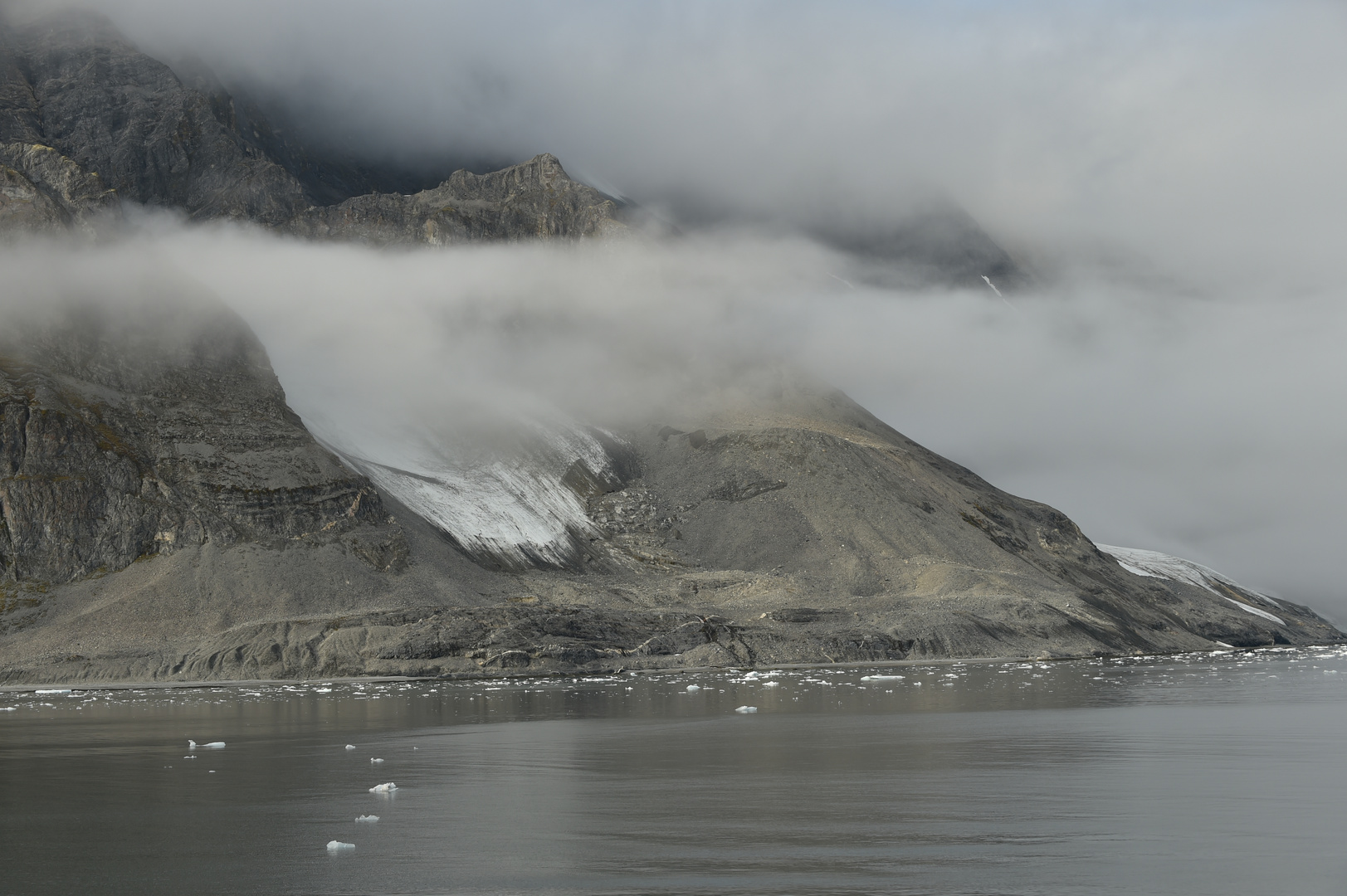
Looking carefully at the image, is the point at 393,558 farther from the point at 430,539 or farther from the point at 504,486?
the point at 504,486

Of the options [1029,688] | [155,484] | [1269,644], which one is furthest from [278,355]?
[1269,644]

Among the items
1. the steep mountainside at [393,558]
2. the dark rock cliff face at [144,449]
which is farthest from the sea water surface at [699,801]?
the dark rock cliff face at [144,449]

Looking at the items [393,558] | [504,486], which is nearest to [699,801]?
[393,558]

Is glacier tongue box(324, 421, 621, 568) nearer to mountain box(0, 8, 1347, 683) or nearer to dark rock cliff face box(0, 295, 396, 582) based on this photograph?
mountain box(0, 8, 1347, 683)

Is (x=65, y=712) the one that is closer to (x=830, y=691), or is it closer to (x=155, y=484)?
(x=830, y=691)

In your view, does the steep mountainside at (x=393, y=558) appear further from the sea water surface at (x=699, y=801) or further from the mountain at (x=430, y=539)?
the sea water surface at (x=699, y=801)
